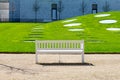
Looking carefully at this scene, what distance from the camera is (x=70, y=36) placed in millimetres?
32562

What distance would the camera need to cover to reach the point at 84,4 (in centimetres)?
9900

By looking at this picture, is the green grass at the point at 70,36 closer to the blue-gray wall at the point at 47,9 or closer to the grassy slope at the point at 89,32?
the grassy slope at the point at 89,32

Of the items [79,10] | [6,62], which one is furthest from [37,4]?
[6,62]

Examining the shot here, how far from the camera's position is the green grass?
23.8 meters

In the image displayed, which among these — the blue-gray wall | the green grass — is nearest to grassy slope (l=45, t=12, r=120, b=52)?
the green grass

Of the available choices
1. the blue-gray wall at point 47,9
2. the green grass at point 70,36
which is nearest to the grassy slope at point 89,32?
the green grass at point 70,36

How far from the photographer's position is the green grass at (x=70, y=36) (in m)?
23.8

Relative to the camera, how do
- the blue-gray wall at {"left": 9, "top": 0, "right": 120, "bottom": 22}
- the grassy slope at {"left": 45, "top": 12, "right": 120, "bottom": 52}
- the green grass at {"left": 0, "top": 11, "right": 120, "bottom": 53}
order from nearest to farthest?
the green grass at {"left": 0, "top": 11, "right": 120, "bottom": 53}, the grassy slope at {"left": 45, "top": 12, "right": 120, "bottom": 52}, the blue-gray wall at {"left": 9, "top": 0, "right": 120, "bottom": 22}

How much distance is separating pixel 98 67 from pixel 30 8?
86.4 metres

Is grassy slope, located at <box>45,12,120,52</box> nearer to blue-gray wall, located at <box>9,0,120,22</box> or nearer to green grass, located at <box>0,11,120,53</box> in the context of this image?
green grass, located at <box>0,11,120,53</box>

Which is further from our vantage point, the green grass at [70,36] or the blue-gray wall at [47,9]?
the blue-gray wall at [47,9]

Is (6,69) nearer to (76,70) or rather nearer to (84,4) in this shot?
(76,70)

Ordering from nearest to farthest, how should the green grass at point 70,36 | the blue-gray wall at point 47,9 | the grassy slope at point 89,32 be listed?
the green grass at point 70,36
the grassy slope at point 89,32
the blue-gray wall at point 47,9

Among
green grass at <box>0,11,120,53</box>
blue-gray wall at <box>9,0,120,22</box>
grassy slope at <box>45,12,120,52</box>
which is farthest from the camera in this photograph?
blue-gray wall at <box>9,0,120,22</box>
